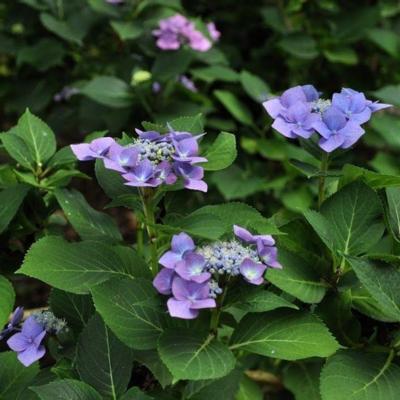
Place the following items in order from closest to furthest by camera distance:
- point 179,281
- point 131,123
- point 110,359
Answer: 1. point 179,281
2. point 110,359
3. point 131,123

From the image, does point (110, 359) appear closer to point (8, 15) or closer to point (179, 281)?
point (179, 281)

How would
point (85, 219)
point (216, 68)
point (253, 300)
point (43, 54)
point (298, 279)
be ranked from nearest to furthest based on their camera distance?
point (253, 300)
point (298, 279)
point (85, 219)
point (216, 68)
point (43, 54)

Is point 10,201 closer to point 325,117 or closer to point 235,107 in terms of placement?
point 325,117

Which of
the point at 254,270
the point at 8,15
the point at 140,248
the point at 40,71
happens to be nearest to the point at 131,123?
the point at 40,71

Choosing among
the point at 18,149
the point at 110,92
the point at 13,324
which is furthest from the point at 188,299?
the point at 110,92

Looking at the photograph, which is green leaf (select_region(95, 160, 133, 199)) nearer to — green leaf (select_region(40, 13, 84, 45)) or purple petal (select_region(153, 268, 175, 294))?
purple petal (select_region(153, 268, 175, 294))

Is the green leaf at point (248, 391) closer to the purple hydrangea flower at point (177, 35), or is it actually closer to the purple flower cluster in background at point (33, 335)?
the purple flower cluster in background at point (33, 335)
